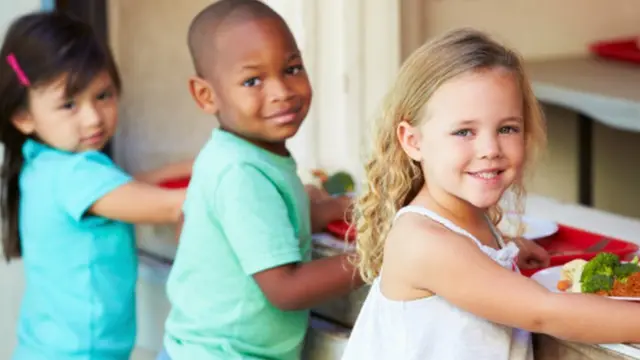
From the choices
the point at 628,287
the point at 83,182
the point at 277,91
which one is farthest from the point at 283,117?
the point at 628,287

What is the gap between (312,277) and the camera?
69.8 inches

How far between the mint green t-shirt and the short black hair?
5.0 inches

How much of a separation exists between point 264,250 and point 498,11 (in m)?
1.62

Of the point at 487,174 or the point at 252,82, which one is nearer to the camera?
the point at 487,174

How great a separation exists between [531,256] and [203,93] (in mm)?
583

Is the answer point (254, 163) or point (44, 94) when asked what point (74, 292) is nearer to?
point (44, 94)

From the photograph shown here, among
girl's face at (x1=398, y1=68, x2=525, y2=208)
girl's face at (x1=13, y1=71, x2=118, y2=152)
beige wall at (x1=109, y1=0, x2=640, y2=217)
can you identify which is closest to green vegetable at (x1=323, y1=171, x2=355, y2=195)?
beige wall at (x1=109, y1=0, x2=640, y2=217)

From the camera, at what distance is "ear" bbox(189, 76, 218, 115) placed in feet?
6.19

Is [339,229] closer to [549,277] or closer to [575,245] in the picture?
[575,245]

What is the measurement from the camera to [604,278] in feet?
4.76

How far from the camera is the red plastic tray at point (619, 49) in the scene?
336cm

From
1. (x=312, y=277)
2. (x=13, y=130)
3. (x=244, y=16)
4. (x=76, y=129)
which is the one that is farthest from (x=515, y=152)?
(x=13, y=130)

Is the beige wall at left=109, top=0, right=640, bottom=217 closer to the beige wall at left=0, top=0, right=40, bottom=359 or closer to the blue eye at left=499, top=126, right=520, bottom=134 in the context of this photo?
the beige wall at left=0, top=0, right=40, bottom=359

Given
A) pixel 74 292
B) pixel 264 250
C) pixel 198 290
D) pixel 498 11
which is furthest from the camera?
pixel 498 11
